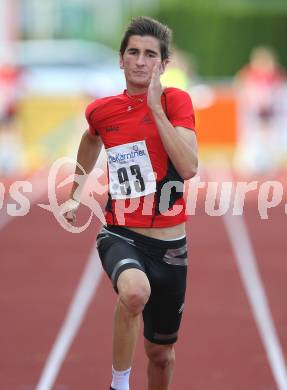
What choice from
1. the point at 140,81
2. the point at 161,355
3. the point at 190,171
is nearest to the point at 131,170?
the point at 190,171

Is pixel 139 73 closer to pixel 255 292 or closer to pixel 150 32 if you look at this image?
pixel 150 32

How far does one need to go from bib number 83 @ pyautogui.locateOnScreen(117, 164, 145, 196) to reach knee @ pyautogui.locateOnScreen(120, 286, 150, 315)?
0.51 m

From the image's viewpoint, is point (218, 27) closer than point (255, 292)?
No

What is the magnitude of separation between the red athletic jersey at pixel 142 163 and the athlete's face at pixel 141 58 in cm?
11

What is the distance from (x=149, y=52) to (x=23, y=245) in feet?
20.5

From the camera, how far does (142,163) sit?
14.7ft

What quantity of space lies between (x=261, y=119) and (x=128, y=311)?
1414cm

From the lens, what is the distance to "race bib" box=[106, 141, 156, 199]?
448cm

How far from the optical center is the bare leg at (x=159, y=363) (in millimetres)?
4637

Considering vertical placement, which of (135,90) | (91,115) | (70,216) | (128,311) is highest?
(135,90)

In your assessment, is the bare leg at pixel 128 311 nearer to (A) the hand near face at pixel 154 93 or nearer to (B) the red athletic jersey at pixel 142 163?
(B) the red athletic jersey at pixel 142 163

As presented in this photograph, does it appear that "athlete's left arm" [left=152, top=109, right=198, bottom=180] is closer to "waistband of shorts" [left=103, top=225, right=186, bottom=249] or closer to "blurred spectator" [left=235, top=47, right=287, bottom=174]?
"waistband of shorts" [left=103, top=225, right=186, bottom=249]

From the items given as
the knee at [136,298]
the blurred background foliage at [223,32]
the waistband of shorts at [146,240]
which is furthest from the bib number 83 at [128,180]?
the blurred background foliage at [223,32]

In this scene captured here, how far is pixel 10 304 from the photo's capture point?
7.72 meters
